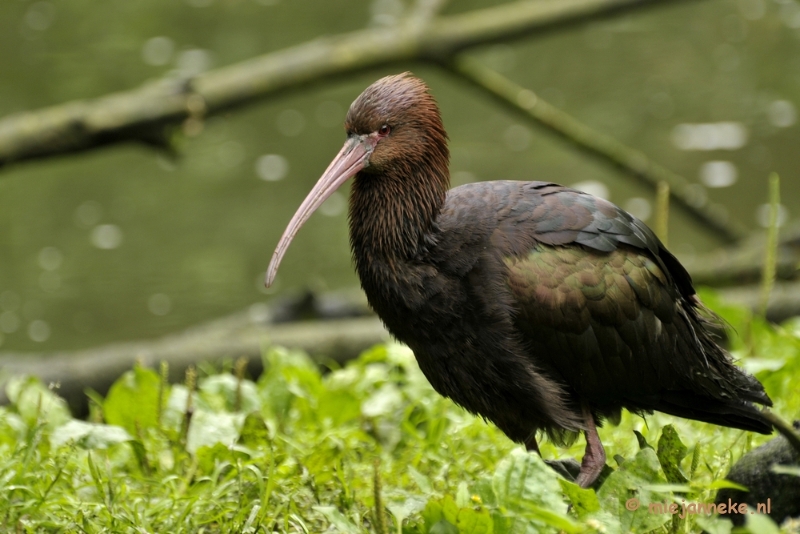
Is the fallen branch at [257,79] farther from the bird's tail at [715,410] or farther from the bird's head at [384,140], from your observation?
the bird's tail at [715,410]

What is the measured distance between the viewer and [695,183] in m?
10.3

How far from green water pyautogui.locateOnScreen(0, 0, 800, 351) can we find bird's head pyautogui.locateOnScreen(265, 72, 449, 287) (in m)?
3.56

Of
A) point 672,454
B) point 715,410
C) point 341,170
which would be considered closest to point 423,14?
point 341,170

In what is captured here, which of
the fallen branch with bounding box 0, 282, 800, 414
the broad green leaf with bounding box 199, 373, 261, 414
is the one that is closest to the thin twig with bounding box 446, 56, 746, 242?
the fallen branch with bounding box 0, 282, 800, 414

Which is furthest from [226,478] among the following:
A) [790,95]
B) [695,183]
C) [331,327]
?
[790,95]

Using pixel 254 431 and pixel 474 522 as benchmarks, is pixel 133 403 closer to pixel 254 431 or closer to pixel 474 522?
pixel 254 431

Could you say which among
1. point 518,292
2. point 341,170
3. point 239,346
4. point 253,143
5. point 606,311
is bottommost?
point 239,346

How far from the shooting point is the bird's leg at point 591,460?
3.61 meters

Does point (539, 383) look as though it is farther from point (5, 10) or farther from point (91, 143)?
point (5, 10)

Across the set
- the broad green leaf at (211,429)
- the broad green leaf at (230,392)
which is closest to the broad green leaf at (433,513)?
the broad green leaf at (211,429)

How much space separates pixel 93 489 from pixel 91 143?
3173mm

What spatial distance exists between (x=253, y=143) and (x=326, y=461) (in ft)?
27.5

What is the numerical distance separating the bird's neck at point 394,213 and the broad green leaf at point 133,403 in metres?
1.20

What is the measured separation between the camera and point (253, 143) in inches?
466
